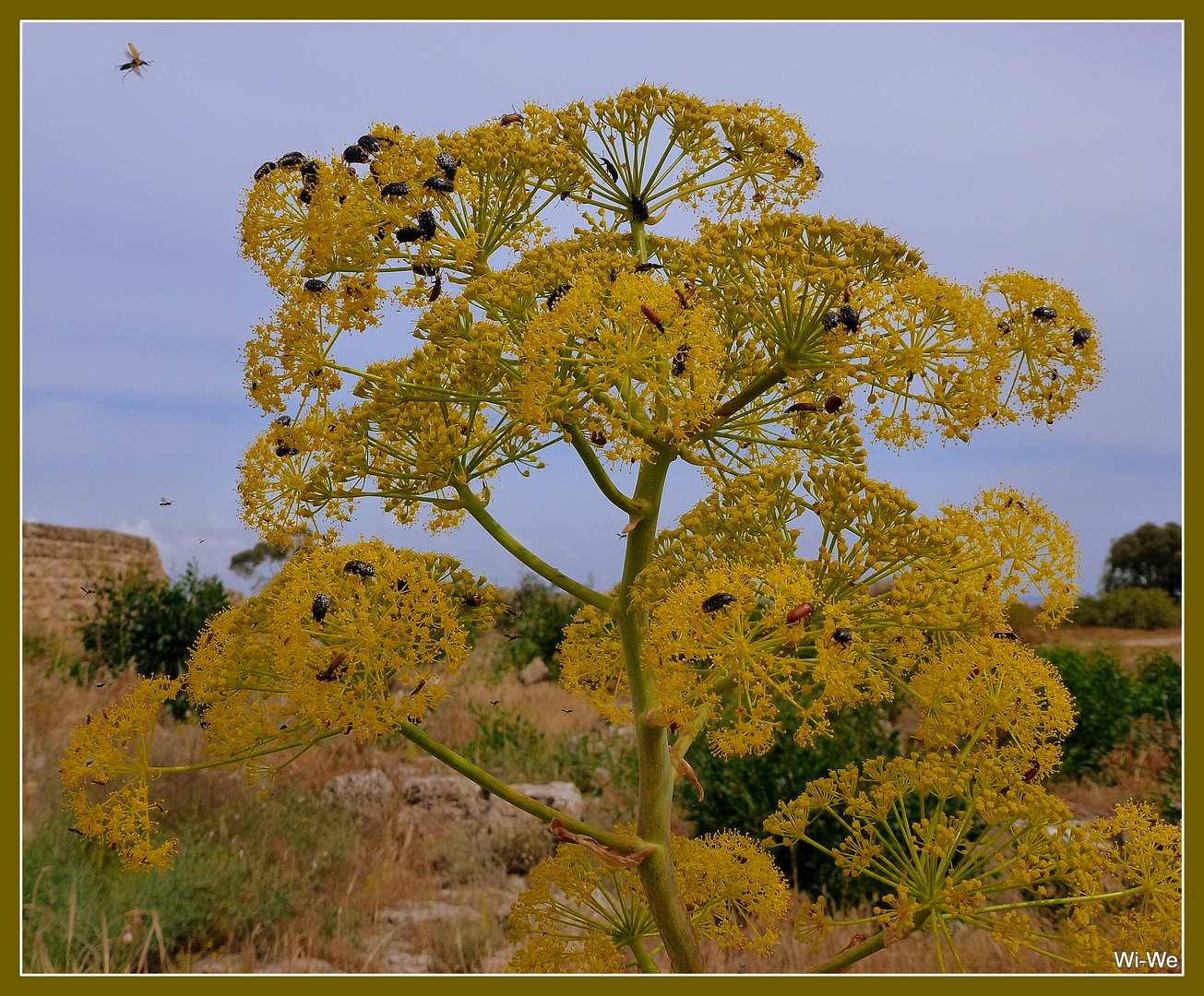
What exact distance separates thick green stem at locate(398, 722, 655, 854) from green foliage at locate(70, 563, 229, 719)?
11413mm

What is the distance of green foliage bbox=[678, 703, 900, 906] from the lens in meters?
7.60

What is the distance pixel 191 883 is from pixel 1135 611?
23.2 meters

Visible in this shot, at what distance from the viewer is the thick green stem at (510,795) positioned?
2980 millimetres

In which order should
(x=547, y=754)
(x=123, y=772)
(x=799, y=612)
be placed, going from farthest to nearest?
(x=547, y=754) → (x=123, y=772) → (x=799, y=612)

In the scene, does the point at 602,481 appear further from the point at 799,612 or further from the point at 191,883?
the point at 191,883

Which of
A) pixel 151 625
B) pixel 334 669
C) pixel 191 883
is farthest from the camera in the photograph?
pixel 151 625

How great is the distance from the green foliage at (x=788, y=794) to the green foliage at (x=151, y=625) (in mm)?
8564

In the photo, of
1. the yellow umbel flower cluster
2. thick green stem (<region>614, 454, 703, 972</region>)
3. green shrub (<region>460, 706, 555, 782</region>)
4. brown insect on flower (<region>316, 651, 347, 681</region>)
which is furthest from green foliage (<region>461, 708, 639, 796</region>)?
brown insect on flower (<region>316, 651, 347, 681</region>)

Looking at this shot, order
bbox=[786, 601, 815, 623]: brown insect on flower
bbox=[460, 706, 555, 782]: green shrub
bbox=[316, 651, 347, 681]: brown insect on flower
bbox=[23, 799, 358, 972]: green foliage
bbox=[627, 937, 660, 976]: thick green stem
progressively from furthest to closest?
bbox=[460, 706, 555, 782]: green shrub < bbox=[23, 799, 358, 972]: green foliage < bbox=[627, 937, 660, 976]: thick green stem < bbox=[316, 651, 347, 681]: brown insect on flower < bbox=[786, 601, 815, 623]: brown insect on flower

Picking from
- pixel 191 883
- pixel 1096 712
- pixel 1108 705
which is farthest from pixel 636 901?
pixel 1108 705

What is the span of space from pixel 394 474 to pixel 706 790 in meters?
5.78

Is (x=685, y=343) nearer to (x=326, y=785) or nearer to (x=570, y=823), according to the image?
(x=570, y=823)

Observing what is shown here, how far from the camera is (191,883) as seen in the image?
22.7 feet

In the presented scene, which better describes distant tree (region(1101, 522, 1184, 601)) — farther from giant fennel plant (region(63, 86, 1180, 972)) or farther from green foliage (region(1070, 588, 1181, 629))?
giant fennel plant (region(63, 86, 1180, 972))
